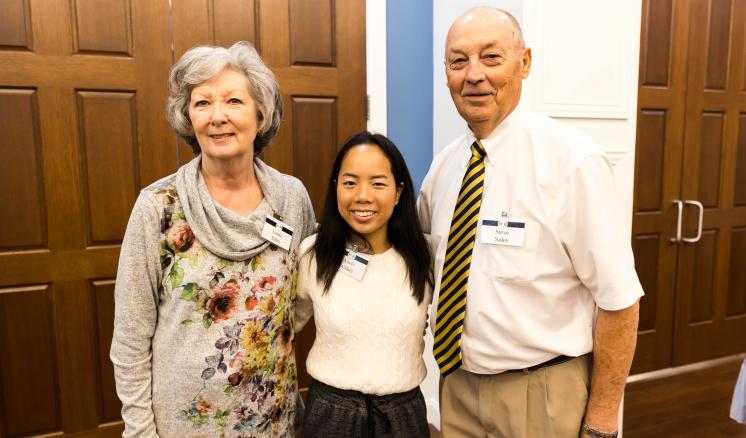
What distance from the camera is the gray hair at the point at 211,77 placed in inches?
52.8

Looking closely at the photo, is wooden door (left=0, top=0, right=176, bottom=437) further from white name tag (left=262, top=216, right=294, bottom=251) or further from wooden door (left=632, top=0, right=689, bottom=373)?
wooden door (left=632, top=0, right=689, bottom=373)

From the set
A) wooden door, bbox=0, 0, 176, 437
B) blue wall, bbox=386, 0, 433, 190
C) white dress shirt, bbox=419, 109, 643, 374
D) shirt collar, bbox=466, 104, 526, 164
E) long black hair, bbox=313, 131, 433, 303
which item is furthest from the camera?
blue wall, bbox=386, 0, 433, 190

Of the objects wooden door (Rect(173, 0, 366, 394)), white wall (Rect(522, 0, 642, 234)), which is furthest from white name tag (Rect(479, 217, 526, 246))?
wooden door (Rect(173, 0, 366, 394))

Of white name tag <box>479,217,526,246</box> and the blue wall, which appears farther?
the blue wall

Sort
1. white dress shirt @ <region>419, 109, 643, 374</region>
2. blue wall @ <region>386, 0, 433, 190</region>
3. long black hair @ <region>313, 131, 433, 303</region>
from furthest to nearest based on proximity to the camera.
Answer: blue wall @ <region>386, 0, 433, 190</region>
long black hair @ <region>313, 131, 433, 303</region>
white dress shirt @ <region>419, 109, 643, 374</region>

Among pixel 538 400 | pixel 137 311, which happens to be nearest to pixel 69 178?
pixel 137 311

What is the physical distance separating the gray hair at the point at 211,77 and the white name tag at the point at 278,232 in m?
0.26

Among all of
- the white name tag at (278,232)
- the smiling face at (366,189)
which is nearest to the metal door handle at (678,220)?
the smiling face at (366,189)

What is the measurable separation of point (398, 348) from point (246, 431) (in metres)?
0.45

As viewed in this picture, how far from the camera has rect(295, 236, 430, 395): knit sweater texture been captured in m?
1.44

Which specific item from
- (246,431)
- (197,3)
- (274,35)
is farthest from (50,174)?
(246,431)

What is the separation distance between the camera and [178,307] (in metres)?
1.32

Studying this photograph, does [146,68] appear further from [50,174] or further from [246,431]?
[246,431]

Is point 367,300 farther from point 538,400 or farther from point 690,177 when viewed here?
point 690,177
